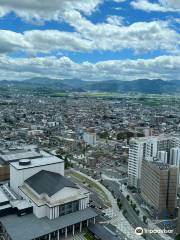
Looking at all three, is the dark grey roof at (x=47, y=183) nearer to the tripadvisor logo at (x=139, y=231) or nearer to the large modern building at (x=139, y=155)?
the tripadvisor logo at (x=139, y=231)

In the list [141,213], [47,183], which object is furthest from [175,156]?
[47,183]

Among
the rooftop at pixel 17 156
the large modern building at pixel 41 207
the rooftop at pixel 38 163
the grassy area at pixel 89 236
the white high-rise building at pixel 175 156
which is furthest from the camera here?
the white high-rise building at pixel 175 156

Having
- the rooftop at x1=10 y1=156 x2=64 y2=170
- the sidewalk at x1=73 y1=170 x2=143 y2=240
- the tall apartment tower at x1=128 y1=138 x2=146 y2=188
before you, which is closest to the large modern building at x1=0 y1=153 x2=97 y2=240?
the rooftop at x1=10 y1=156 x2=64 y2=170

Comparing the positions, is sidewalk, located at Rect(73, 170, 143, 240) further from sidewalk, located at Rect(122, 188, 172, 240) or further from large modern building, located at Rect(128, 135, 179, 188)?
large modern building, located at Rect(128, 135, 179, 188)

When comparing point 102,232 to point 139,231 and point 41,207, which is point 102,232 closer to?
point 139,231

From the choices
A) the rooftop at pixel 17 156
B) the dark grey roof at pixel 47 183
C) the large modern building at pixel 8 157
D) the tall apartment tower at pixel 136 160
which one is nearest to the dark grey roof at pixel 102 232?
the dark grey roof at pixel 47 183

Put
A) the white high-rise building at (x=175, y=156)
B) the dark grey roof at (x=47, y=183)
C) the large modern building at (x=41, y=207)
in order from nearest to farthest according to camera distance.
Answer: the large modern building at (x=41, y=207)
the dark grey roof at (x=47, y=183)
the white high-rise building at (x=175, y=156)

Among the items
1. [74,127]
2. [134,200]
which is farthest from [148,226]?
[74,127]
